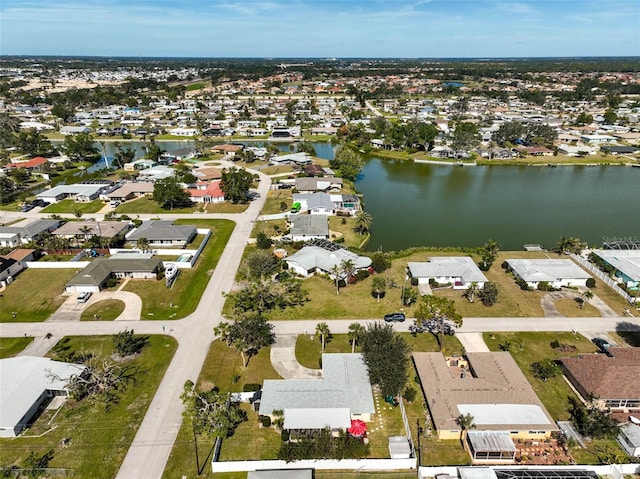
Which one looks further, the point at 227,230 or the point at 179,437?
the point at 227,230

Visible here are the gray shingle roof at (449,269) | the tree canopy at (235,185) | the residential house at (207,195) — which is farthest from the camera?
the residential house at (207,195)

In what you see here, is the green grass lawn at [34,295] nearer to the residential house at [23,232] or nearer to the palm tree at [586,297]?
the residential house at [23,232]

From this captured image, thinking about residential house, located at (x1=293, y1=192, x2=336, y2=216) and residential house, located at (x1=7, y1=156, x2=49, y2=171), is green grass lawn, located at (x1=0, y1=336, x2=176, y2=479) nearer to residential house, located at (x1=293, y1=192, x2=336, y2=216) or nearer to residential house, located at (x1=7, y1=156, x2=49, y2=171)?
residential house, located at (x1=293, y1=192, x2=336, y2=216)

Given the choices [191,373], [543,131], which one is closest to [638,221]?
→ [543,131]

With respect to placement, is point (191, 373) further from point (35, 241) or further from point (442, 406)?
point (35, 241)

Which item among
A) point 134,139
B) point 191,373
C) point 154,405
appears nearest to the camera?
point 154,405

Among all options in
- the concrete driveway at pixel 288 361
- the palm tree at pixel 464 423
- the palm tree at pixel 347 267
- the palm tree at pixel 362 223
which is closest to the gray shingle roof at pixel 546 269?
the palm tree at pixel 362 223

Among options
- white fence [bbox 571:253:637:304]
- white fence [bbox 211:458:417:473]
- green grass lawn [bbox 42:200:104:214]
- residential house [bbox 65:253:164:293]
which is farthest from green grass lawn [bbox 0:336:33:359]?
white fence [bbox 571:253:637:304]
